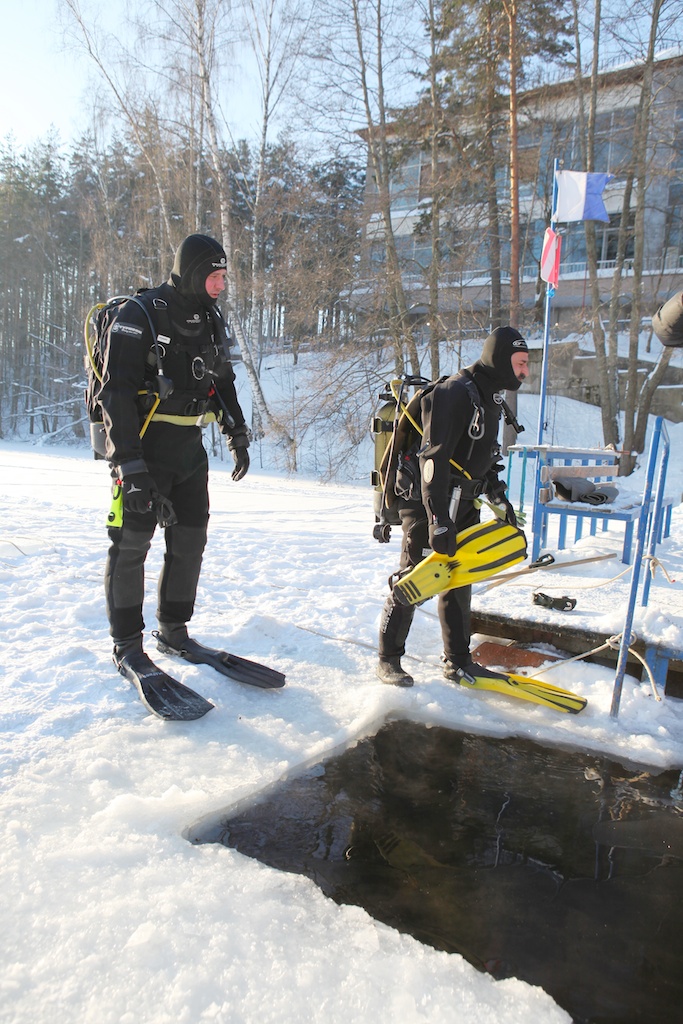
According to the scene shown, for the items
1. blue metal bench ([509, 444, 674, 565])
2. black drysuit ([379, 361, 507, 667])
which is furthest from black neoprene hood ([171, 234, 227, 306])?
blue metal bench ([509, 444, 674, 565])

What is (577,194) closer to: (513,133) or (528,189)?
(513,133)

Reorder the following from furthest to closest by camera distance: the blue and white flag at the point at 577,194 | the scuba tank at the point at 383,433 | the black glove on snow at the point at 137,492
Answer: the blue and white flag at the point at 577,194
the scuba tank at the point at 383,433
the black glove on snow at the point at 137,492

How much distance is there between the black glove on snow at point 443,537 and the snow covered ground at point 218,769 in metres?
0.77

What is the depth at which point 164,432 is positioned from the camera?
10.6 ft

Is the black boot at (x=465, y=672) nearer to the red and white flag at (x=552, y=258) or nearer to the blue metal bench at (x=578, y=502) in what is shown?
the blue metal bench at (x=578, y=502)

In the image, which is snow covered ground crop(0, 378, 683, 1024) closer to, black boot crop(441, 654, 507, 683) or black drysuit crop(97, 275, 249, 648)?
black boot crop(441, 654, 507, 683)

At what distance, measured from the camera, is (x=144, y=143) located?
18.7m

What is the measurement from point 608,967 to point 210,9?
20.0 meters

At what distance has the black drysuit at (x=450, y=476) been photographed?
3207mm

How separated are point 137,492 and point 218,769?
3.96ft

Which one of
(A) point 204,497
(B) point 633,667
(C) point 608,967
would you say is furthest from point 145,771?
(B) point 633,667

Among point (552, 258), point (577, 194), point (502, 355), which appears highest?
point (577, 194)

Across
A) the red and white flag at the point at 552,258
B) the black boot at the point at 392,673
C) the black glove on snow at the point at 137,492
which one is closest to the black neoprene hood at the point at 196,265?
the black glove on snow at the point at 137,492

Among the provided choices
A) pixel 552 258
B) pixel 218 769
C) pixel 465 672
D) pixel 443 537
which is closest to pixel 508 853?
pixel 218 769
